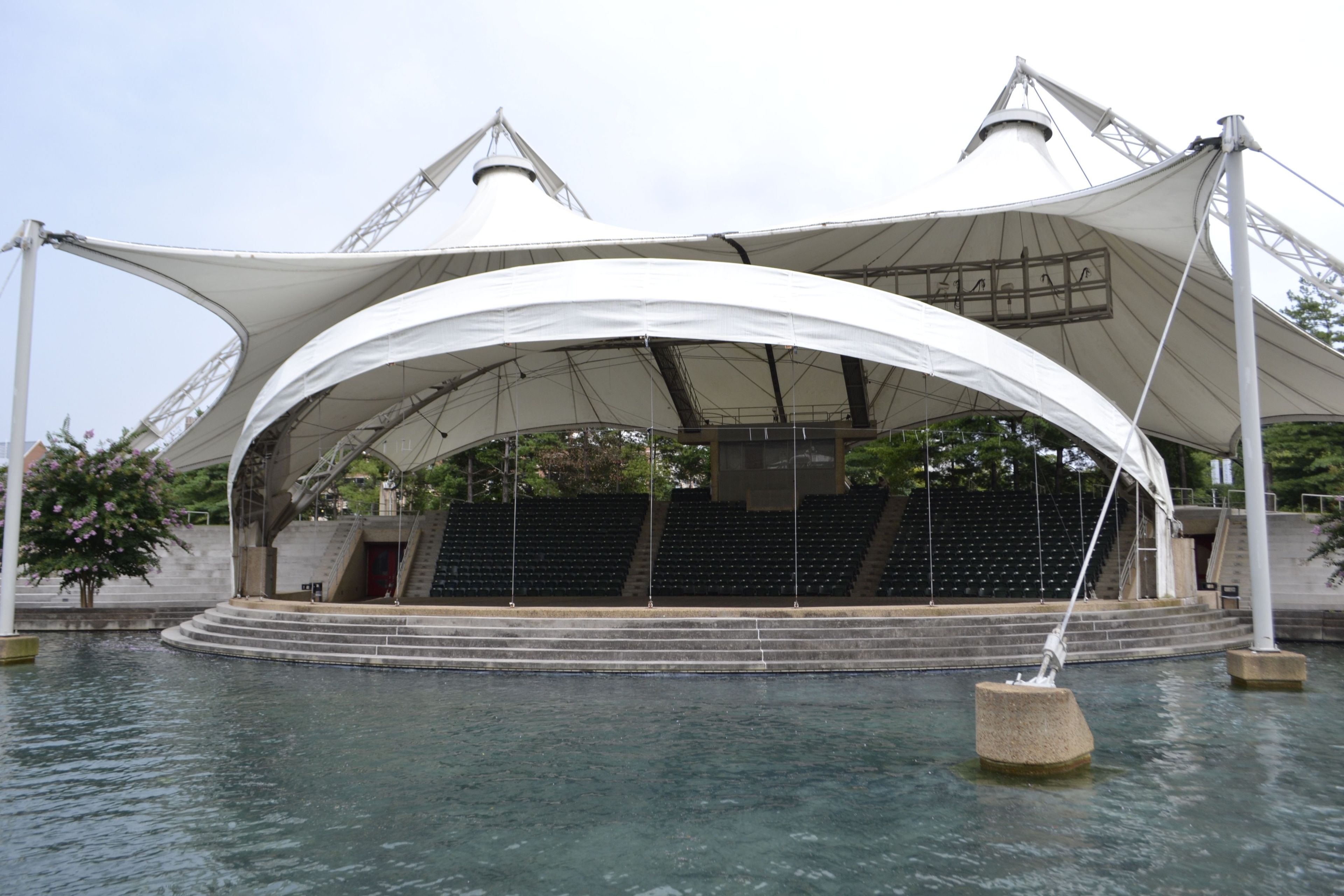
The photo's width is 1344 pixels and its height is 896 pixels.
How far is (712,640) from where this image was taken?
13.7 metres

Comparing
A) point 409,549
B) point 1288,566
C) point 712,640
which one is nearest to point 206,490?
point 409,549

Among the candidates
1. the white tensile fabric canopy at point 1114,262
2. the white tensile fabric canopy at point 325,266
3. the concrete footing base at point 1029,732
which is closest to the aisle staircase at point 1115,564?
the white tensile fabric canopy at point 1114,262

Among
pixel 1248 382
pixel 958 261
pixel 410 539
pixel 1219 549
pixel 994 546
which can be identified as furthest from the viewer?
pixel 410 539

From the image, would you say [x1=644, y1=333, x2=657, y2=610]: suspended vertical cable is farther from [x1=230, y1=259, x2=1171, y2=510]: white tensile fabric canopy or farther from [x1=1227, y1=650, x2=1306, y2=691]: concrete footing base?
[x1=1227, y1=650, x2=1306, y2=691]: concrete footing base

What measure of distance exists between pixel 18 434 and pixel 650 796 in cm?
1235

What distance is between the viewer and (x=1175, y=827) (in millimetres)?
5727

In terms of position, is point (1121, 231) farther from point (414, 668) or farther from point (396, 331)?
point (414, 668)

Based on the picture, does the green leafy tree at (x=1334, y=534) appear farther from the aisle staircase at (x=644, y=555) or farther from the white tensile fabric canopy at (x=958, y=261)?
the aisle staircase at (x=644, y=555)

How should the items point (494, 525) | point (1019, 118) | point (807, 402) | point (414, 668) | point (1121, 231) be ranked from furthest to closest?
point (807, 402) → point (494, 525) → point (1019, 118) → point (1121, 231) → point (414, 668)

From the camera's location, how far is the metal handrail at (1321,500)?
19.7 m

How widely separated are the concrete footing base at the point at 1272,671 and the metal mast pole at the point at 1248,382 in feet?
0.53

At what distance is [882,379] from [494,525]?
13.0 m

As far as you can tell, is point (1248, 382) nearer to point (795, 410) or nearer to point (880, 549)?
point (880, 549)

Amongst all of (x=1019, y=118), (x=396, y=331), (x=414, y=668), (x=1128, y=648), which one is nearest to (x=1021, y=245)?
(x=1019, y=118)
